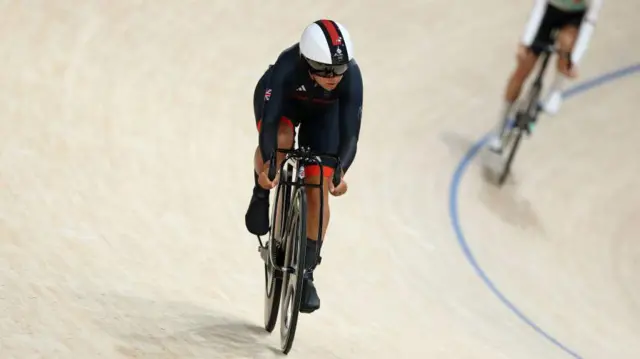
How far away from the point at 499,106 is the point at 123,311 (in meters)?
4.89

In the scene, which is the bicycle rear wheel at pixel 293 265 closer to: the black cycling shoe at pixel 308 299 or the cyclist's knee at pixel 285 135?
the black cycling shoe at pixel 308 299

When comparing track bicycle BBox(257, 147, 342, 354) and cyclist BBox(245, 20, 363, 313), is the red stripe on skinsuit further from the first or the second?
track bicycle BBox(257, 147, 342, 354)

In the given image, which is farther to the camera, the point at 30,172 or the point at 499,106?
the point at 499,106

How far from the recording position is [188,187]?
5461 mm

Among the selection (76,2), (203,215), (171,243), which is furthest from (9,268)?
(76,2)

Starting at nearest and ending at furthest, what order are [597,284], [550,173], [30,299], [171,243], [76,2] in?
[30,299] → [171,243] → [597,284] → [76,2] → [550,173]

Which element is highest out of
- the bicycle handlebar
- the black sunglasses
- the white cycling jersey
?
the white cycling jersey

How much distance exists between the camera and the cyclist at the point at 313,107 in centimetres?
318

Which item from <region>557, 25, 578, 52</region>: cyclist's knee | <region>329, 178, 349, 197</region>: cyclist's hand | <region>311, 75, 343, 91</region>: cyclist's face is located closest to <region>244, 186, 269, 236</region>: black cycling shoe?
<region>329, 178, 349, 197</region>: cyclist's hand

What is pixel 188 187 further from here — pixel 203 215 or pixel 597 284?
pixel 597 284

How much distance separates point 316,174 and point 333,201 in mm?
2478

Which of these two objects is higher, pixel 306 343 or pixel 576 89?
pixel 576 89

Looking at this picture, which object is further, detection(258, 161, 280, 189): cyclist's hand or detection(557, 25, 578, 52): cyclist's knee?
detection(557, 25, 578, 52): cyclist's knee

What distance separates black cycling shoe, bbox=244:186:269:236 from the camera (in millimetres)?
3746
